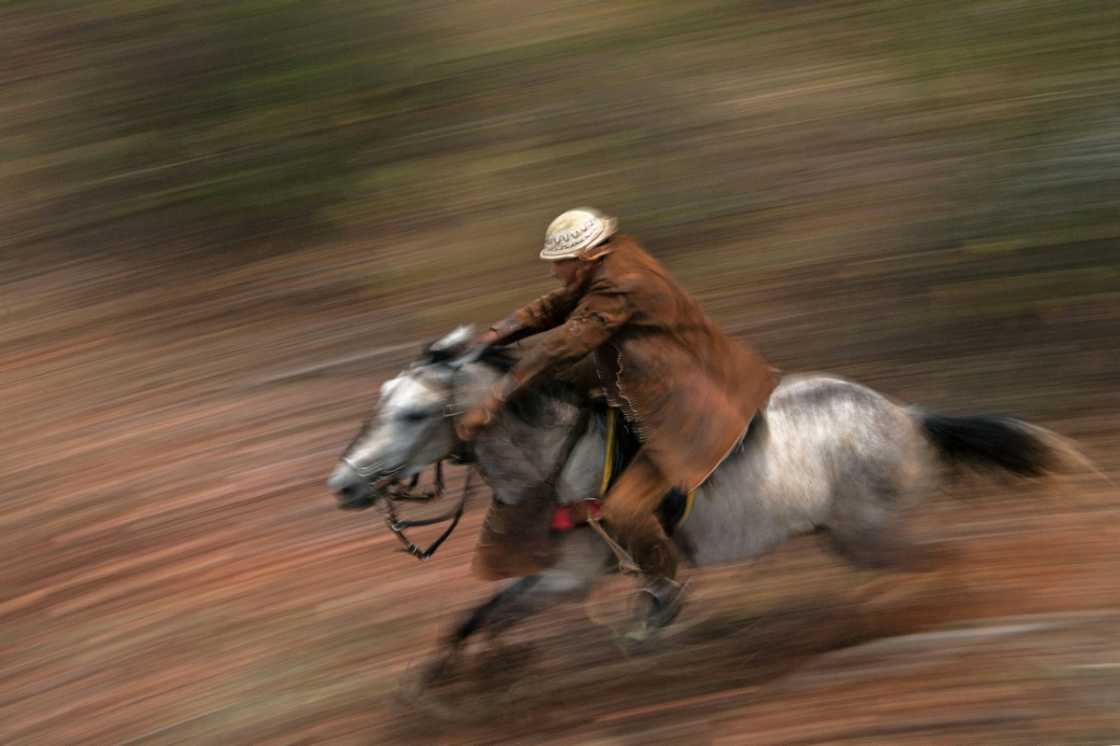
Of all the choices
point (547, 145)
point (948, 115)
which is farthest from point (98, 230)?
point (948, 115)

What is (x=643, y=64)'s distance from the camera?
37.7ft

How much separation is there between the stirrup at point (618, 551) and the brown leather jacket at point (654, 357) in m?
0.36

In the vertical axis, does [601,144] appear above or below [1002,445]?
above

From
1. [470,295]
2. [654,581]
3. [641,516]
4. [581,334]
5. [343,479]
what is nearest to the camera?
[581,334]

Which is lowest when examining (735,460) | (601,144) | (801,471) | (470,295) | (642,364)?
(801,471)

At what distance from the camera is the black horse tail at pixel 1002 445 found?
5.50m

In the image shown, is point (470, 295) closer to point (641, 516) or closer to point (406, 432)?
point (406, 432)

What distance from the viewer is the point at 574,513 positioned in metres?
5.21

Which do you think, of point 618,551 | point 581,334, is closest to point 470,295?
point 618,551

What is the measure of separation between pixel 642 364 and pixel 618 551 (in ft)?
2.54

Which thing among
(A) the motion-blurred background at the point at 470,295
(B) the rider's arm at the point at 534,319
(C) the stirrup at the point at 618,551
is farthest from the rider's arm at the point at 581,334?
(A) the motion-blurred background at the point at 470,295

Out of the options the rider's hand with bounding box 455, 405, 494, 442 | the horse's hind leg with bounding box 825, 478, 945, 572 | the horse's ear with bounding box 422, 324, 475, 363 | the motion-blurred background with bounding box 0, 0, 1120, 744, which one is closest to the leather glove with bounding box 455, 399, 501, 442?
the rider's hand with bounding box 455, 405, 494, 442

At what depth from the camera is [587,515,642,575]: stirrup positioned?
5133 millimetres

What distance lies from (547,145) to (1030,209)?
394cm
